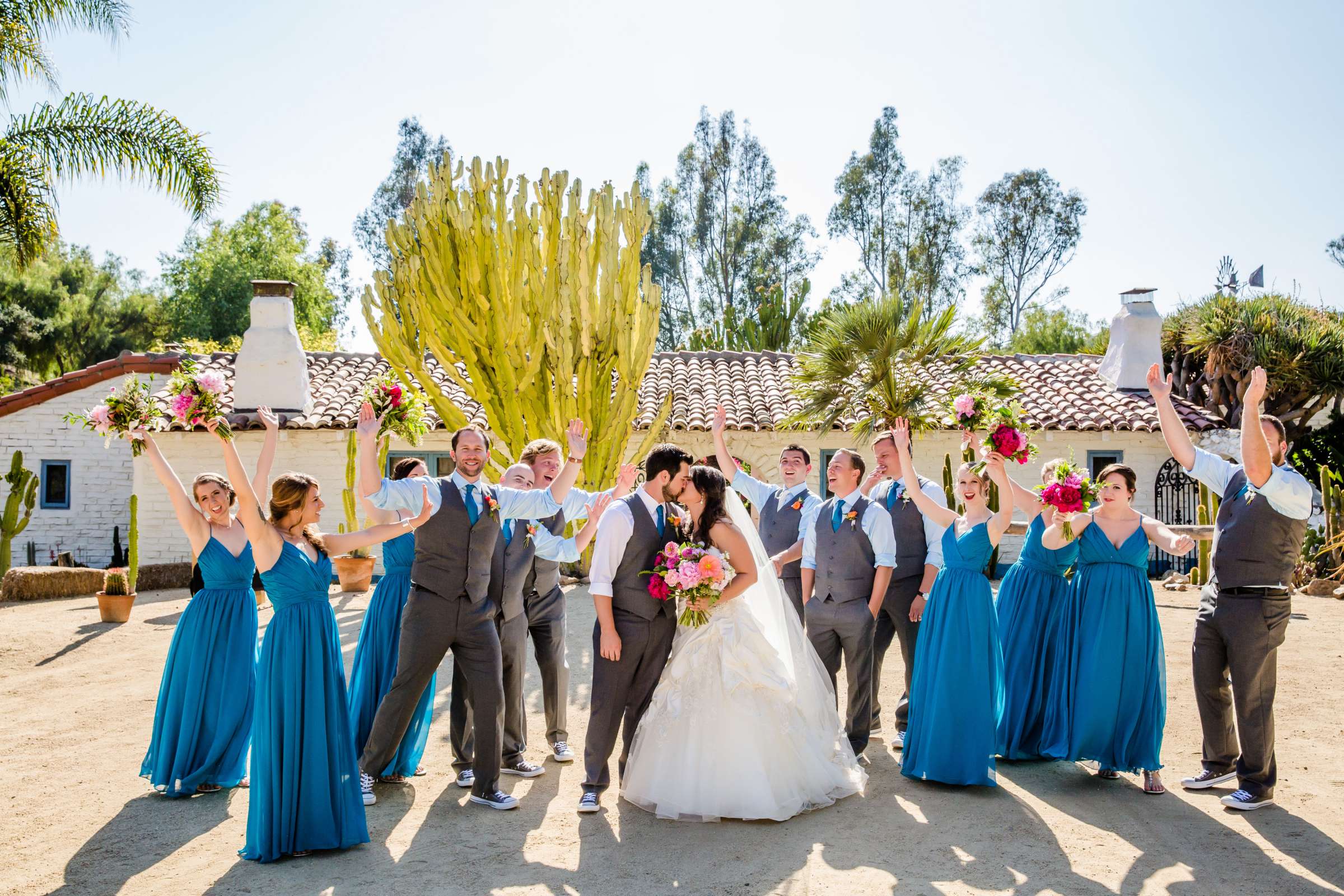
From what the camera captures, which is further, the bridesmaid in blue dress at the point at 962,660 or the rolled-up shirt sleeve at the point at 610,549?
the bridesmaid in blue dress at the point at 962,660

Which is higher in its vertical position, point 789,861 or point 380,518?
point 380,518

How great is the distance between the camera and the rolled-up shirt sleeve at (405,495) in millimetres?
4699

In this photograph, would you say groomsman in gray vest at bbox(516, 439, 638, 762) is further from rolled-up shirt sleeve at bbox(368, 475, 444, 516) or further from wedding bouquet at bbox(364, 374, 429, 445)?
rolled-up shirt sleeve at bbox(368, 475, 444, 516)

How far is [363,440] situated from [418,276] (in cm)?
796

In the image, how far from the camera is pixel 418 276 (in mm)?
12219

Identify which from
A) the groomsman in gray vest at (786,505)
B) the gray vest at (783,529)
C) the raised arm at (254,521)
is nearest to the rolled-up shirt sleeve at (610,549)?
the raised arm at (254,521)

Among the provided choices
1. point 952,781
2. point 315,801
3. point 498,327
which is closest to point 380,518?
point 315,801

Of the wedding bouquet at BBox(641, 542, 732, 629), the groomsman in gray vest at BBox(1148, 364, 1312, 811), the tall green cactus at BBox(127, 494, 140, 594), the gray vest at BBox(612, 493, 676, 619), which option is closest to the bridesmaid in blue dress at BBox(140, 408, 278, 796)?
the gray vest at BBox(612, 493, 676, 619)

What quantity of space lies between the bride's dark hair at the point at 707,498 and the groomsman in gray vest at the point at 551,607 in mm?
790

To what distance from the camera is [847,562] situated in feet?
19.5

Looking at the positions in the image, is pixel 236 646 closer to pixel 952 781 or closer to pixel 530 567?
pixel 530 567

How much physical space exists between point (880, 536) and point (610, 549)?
1.88m

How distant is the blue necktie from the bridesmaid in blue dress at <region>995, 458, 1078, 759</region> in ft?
10.3

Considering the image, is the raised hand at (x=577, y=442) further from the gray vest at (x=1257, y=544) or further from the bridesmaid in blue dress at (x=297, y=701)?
the gray vest at (x=1257, y=544)
